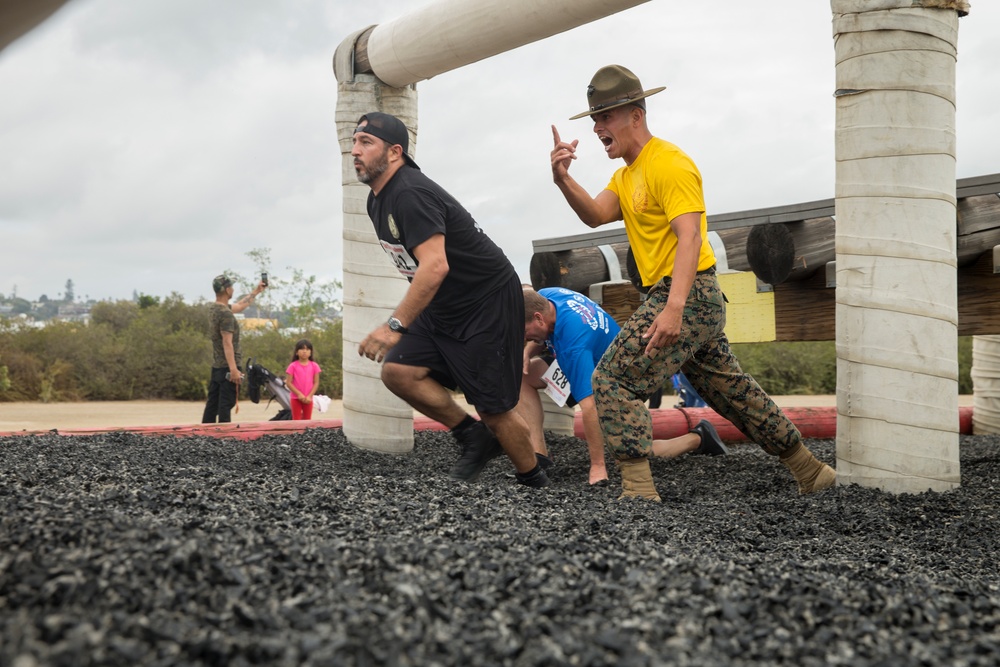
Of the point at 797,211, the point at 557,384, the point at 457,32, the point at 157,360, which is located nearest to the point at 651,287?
the point at 557,384

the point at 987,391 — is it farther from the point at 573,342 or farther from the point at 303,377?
the point at 303,377

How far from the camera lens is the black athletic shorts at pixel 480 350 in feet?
15.3

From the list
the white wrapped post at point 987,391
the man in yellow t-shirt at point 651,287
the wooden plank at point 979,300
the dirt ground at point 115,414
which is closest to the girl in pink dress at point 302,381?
the dirt ground at point 115,414

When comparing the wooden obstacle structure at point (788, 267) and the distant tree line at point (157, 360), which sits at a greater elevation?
the wooden obstacle structure at point (788, 267)

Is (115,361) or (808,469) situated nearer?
(808,469)

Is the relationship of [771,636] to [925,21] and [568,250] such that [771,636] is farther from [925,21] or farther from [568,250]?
[568,250]

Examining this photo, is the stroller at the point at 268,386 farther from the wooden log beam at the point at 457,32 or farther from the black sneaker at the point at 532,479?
the black sneaker at the point at 532,479

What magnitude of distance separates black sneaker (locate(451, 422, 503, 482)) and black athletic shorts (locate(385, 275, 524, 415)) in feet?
0.68

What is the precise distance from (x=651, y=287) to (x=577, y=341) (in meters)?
1.33

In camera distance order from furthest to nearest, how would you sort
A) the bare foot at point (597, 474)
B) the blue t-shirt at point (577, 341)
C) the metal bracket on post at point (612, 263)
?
1. the metal bracket on post at point (612, 263)
2. the blue t-shirt at point (577, 341)
3. the bare foot at point (597, 474)

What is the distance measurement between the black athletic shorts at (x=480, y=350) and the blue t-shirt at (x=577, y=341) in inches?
35.1

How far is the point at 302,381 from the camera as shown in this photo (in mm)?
10406

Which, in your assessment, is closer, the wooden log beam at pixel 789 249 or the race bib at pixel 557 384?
the race bib at pixel 557 384

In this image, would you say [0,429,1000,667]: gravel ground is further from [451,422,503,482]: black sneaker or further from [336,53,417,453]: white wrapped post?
[336,53,417,453]: white wrapped post
